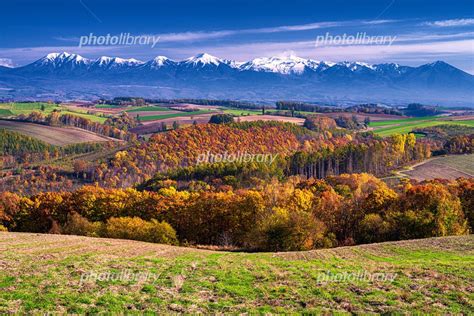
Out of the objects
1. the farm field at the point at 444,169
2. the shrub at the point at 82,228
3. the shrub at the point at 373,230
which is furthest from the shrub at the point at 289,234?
the farm field at the point at 444,169

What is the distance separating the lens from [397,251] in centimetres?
3744

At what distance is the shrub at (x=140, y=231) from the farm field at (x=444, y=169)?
7984cm

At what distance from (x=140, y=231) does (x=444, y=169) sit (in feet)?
322

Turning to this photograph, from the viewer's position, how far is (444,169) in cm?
12231

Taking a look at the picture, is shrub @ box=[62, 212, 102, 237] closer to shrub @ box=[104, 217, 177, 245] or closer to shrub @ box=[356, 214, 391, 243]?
shrub @ box=[104, 217, 177, 245]

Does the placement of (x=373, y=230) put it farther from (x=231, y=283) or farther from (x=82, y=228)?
(x=82, y=228)

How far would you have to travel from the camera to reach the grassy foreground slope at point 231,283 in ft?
65.6

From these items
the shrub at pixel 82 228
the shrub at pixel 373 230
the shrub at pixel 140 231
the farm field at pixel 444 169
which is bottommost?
the shrub at pixel 82 228

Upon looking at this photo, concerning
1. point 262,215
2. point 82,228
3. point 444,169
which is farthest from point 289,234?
point 444,169

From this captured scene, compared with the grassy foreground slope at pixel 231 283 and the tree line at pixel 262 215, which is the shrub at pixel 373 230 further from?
the grassy foreground slope at pixel 231 283

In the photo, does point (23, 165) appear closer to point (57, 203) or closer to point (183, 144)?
point (183, 144)

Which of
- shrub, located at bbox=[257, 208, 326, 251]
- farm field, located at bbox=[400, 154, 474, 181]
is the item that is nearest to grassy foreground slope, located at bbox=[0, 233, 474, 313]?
shrub, located at bbox=[257, 208, 326, 251]

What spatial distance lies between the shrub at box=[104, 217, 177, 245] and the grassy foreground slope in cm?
2043

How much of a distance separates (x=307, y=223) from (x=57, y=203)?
50027 mm
